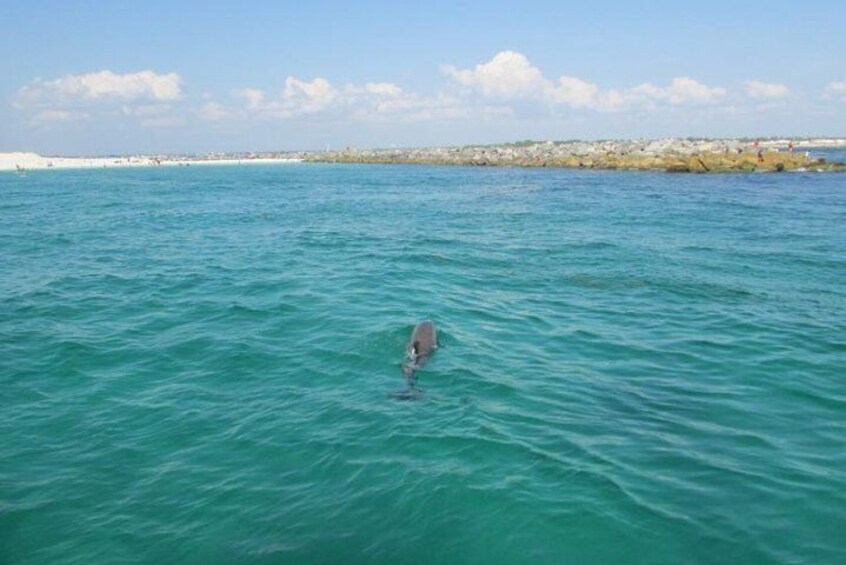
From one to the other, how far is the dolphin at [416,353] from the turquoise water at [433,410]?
0.33 m

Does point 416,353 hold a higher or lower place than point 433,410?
higher

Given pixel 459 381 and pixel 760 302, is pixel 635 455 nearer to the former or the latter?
pixel 459 381

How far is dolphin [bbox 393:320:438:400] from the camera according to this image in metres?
11.4

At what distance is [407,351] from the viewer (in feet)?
43.0

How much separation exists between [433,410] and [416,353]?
2.55m

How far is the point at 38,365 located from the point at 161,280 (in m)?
8.88

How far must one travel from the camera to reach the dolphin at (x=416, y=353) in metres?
11.4

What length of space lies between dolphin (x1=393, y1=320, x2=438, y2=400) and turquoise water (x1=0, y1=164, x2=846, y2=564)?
13.0 inches

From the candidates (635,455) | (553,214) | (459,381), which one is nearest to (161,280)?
(459,381)

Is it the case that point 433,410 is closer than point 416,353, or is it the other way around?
point 433,410

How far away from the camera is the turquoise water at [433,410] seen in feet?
23.6

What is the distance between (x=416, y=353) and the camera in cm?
1295

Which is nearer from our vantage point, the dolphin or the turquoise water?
the turquoise water

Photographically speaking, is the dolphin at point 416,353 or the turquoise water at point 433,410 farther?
the dolphin at point 416,353
